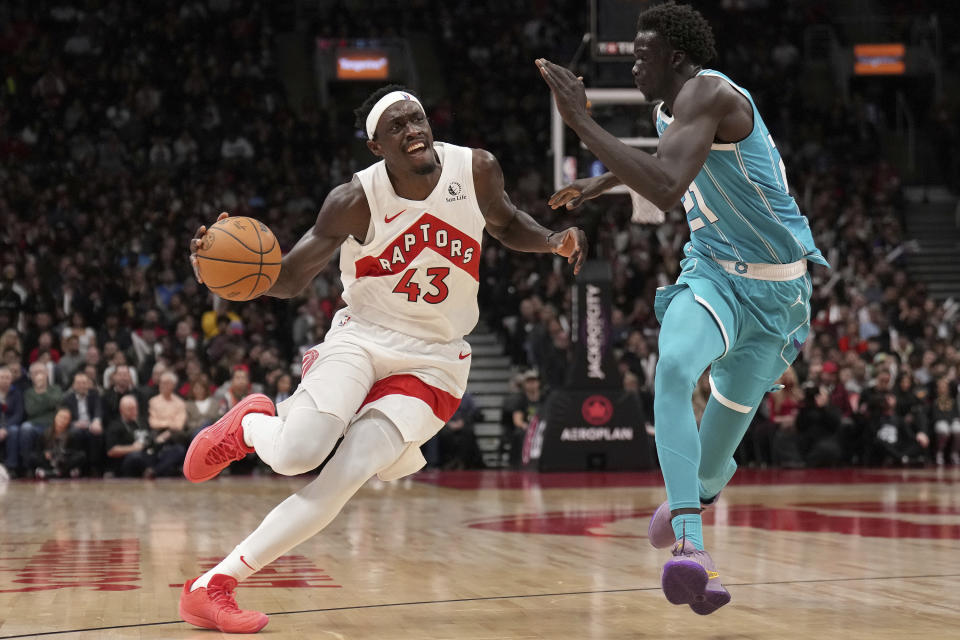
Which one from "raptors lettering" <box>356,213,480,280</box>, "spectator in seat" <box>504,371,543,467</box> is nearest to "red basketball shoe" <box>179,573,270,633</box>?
"raptors lettering" <box>356,213,480,280</box>

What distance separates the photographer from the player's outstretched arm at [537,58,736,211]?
4.15 m

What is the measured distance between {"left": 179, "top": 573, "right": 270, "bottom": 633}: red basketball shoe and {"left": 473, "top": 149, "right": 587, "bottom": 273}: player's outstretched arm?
1671 mm

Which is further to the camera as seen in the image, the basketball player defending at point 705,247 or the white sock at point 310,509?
the white sock at point 310,509

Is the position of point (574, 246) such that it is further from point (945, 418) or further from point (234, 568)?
point (945, 418)

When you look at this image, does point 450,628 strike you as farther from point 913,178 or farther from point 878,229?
point 913,178

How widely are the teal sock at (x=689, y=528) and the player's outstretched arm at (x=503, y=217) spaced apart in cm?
103

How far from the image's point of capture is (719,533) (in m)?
7.42

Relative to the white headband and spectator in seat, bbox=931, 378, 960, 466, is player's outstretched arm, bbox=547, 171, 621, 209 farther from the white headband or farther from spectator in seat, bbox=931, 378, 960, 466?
spectator in seat, bbox=931, 378, 960, 466

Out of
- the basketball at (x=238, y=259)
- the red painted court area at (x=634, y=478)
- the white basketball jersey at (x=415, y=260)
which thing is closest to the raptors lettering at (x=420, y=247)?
the white basketball jersey at (x=415, y=260)

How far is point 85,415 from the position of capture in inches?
520

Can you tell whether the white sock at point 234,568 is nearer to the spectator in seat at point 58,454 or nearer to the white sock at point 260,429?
the white sock at point 260,429

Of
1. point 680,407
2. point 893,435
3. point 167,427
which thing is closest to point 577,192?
point 680,407

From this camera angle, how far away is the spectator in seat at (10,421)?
43.0ft

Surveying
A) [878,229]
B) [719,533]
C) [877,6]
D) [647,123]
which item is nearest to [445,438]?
[647,123]
